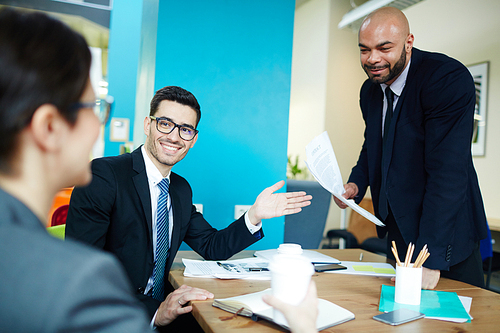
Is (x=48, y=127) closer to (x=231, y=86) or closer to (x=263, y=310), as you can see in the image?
(x=263, y=310)

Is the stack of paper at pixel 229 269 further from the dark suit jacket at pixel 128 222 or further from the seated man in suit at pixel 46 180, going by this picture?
the seated man in suit at pixel 46 180

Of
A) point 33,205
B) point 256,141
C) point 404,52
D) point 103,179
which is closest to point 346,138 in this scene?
point 256,141

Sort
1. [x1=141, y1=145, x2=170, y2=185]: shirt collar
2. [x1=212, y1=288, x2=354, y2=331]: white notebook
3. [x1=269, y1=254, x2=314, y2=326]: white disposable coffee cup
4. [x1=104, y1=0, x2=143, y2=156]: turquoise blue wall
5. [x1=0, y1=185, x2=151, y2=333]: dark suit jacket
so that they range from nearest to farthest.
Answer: [x1=0, y1=185, x2=151, y2=333]: dark suit jacket, [x1=269, y1=254, x2=314, y2=326]: white disposable coffee cup, [x1=212, y1=288, x2=354, y2=331]: white notebook, [x1=141, y1=145, x2=170, y2=185]: shirt collar, [x1=104, y1=0, x2=143, y2=156]: turquoise blue wall

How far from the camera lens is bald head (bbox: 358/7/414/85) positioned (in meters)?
1.48

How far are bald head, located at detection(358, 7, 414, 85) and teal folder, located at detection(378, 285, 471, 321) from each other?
0.85 m

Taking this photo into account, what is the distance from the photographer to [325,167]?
144 cm

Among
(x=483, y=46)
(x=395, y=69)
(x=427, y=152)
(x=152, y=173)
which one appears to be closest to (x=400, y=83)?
(x=395, y=69)

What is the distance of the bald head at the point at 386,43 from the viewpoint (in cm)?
148

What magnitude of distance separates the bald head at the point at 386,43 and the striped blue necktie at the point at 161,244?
1.03m

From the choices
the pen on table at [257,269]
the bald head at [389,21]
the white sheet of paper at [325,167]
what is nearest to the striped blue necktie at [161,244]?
the pen on table at [257,269]

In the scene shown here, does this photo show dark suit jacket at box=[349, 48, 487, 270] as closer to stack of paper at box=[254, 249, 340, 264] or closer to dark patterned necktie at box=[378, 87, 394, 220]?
dark patterned necktie at box=[378, 87, 394, 220]

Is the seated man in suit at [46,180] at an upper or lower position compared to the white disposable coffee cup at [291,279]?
upper

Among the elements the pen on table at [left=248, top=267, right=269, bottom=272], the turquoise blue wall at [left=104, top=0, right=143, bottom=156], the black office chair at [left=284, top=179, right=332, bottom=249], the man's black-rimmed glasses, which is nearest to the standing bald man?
the pen on table at [left=248, top=267, right=269, bottom=272]

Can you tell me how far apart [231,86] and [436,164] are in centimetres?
117
